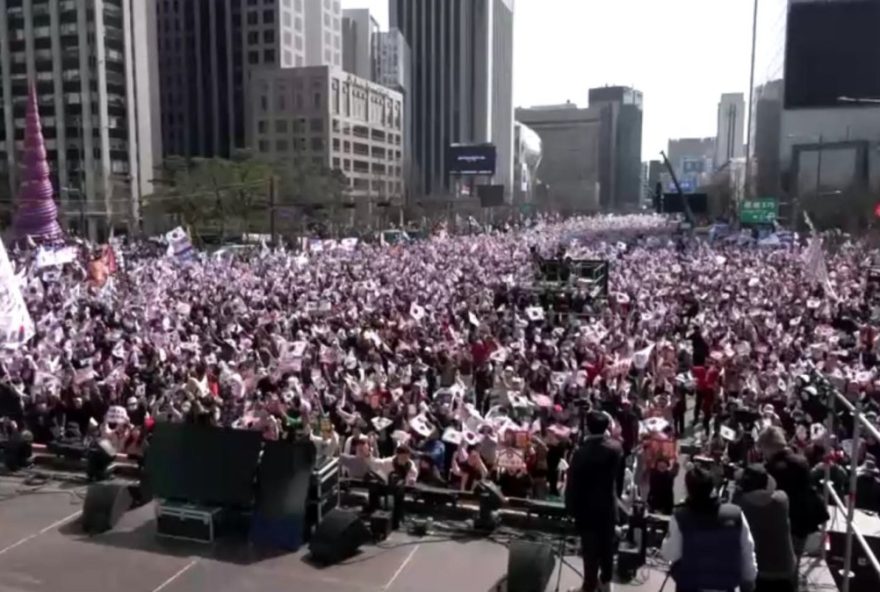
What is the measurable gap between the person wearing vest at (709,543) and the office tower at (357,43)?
167m

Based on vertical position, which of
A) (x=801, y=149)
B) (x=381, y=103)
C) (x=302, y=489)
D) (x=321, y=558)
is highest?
(x=381, y=103)

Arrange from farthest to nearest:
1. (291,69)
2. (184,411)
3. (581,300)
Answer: (291,69)
(581,300)
(184,411)

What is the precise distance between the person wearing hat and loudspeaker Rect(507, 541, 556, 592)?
6.09 feet

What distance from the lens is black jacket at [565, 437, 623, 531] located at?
651 cm

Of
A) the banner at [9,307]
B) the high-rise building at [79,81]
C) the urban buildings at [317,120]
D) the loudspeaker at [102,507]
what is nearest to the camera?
the loudspeaker at [102,507]

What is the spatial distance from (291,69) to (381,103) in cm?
2166

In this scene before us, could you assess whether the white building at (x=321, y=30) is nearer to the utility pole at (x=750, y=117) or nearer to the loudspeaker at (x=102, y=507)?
the utility pole at (x=750, y=117)

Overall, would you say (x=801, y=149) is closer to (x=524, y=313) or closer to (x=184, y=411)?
(x=524, y=313)

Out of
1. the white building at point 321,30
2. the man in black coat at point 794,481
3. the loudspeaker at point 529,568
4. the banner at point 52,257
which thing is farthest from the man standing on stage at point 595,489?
the white building at point 321,30

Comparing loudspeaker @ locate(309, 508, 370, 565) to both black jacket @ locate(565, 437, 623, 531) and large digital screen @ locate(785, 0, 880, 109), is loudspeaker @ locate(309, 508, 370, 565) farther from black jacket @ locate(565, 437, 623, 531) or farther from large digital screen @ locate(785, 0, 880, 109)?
large digital screen @ locate(785, 0, 880, 109)

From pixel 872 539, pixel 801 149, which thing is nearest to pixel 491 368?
pixel 872 539

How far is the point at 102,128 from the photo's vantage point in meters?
103

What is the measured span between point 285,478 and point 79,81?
107 m

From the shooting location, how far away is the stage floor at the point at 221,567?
7734 mm
